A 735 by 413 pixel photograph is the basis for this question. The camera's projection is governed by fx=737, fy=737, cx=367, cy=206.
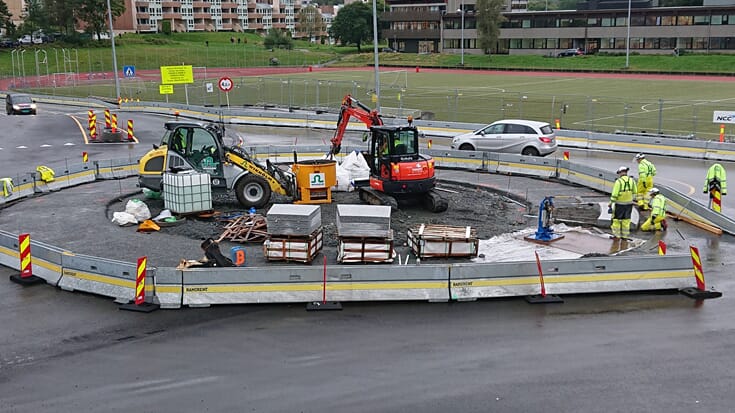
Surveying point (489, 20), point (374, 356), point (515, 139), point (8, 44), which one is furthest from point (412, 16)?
point (374, 356)

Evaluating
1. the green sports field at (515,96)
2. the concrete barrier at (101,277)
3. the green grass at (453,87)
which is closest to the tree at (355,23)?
the green grass at (453,87)

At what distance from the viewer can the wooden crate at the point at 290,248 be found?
1573cm

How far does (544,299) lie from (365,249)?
3.87 metres

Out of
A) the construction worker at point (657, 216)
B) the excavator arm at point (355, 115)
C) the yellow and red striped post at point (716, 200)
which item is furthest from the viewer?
the excavator arm at point (355, 115)

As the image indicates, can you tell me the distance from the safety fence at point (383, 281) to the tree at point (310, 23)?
14292 cm

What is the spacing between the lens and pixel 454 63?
97.1m

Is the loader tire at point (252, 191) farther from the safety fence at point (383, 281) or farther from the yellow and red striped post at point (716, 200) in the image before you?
the yellow and red striped post at point (716, 200)

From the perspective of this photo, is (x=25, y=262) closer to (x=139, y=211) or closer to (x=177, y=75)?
(x=139, y=211)

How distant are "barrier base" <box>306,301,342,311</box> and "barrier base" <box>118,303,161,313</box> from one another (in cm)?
280

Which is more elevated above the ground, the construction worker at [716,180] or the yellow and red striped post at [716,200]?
the construction worker at [716,180]

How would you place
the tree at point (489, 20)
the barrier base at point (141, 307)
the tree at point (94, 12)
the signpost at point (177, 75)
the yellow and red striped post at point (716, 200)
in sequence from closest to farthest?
the barrier base at point (141, 307)
the yellow and red striped post at point (716, 200)
the signpost at point (177, 75)
the tree at point (489, 20)
the tree at point (94, 12)

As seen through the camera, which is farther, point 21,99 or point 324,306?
point 21,99

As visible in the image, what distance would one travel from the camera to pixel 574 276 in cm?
1406

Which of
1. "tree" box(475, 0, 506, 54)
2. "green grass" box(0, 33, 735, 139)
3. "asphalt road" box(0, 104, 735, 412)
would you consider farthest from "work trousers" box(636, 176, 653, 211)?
"tree" box(475, 0, 506, 54)
